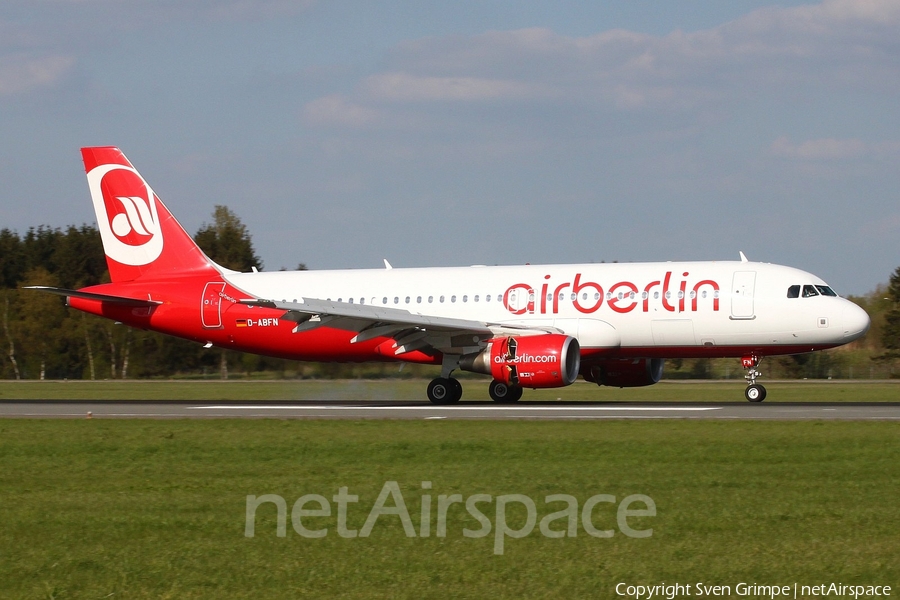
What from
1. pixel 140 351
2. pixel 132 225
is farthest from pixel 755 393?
pixel 140 351

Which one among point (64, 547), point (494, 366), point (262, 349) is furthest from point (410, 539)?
point (262, 349)

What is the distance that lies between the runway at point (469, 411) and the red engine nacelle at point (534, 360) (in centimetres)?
74

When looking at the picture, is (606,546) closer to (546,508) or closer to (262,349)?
(546,508)

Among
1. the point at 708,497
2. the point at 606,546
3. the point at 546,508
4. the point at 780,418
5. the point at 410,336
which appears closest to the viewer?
the point at 606,546

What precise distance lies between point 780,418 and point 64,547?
16.5m

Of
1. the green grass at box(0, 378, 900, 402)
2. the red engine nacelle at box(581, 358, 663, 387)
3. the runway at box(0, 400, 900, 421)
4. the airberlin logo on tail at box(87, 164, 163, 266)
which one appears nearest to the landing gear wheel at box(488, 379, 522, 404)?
the runway at box(0, 400, 900, 421)

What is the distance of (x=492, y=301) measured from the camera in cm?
3062

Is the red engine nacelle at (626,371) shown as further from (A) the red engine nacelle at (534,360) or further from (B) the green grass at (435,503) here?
(B) the green grass at (435,503)

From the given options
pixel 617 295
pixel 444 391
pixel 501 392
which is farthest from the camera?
pixel 501 392

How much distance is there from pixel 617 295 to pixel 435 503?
1834 centimetres

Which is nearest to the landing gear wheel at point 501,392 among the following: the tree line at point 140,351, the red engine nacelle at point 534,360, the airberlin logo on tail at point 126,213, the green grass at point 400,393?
the red engine nacelle at point 534,360

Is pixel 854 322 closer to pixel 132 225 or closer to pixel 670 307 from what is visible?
→ pixel 670 307

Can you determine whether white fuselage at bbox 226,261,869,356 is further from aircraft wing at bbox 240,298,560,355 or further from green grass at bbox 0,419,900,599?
green grass at bbox 0,419,900,599

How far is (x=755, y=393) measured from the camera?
2895 cm
